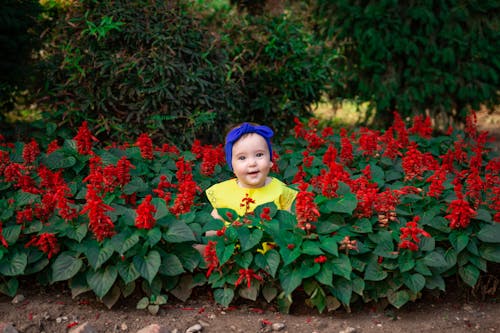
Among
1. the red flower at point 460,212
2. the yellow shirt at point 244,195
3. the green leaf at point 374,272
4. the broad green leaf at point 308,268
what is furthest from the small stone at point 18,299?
the red flower at point 460,212

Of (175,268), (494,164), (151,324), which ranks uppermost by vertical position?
(494,164)

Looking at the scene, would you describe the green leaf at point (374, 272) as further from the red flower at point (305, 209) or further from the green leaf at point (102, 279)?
the green leaf at point (102, 279)

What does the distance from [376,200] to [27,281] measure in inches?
78.7

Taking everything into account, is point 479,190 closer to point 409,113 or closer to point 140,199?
point 140,199

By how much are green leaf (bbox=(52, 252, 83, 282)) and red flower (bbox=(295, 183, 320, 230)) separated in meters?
1.14

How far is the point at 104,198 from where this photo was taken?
3348 millimetres

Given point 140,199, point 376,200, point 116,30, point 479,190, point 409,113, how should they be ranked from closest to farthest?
point 376,200, point 479,190, point 140,199, point 116,30, point 409,113

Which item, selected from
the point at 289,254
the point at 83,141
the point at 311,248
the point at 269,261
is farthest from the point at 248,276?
the point at 83,141

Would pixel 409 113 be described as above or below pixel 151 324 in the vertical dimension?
above

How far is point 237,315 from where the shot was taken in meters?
3.02

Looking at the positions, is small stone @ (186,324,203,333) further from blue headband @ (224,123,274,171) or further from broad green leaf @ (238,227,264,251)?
blue headband @ (224,123,274,171)

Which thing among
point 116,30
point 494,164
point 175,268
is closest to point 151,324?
point 175,268

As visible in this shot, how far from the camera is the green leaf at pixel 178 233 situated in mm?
2920

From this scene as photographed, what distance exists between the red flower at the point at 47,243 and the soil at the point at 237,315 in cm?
30
